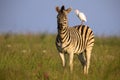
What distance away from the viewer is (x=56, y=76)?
9.97 metres

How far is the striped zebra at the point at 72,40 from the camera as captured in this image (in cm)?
1172

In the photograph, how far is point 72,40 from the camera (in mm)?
12406

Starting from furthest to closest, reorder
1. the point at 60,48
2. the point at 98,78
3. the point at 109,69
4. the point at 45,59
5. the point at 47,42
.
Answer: the point at 47,42 < the point at 45,59 < the point at 60,48 < the point at 98,78 < the point at 109,69

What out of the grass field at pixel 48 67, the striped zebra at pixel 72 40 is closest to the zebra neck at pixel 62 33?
the striped zebra at pixel 72 40

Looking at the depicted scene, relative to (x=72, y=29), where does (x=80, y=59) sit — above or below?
below

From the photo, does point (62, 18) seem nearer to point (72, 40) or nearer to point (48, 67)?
point (72, 40)

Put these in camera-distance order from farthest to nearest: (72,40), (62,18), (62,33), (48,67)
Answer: (72,40)
(62,33)
(48,67)
(62,18)


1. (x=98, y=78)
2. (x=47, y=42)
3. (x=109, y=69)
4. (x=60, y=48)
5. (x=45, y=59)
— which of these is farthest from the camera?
(x=47, y=42)

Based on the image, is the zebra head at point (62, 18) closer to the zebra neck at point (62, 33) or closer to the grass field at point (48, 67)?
the zebra neck at point (62, 33)

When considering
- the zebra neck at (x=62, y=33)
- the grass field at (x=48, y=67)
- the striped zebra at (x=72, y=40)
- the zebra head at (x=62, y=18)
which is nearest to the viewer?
the grass field at (x=48, y=67)

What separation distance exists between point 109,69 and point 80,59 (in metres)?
4.22

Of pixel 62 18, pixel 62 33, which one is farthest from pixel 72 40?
pixel 62 18

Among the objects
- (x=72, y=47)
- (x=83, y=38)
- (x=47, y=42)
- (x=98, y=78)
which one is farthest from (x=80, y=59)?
(x=47, y=42)

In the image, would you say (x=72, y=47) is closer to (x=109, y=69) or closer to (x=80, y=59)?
(x=80, y=59)
